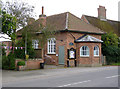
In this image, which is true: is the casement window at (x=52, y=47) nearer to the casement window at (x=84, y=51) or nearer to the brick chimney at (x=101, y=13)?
the casement window at (x=84, y=51)

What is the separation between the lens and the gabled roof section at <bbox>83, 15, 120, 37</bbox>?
37.5 m

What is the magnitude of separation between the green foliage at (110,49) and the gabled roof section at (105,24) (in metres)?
7.83

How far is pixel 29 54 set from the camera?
2072 cm

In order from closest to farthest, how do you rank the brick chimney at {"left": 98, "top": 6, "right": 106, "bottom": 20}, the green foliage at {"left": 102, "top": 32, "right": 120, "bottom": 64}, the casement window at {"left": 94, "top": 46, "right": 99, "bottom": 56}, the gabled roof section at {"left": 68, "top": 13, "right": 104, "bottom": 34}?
the casement window at {"left": 94, "top": 46, "right": 99, "bottom": 56}
the gabled roof section at {"left": 68, "top": 13, "right": 104, "bottom": 34}
the green foliage at {"left": 102, "top": 32, "right": 120, "bottom": 64}
the brick chimney at {"left": 98, "top": 6, "right": 106, "bottom": 20}

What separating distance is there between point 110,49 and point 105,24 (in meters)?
13.2

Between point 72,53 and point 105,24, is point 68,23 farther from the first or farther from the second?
point 105,24

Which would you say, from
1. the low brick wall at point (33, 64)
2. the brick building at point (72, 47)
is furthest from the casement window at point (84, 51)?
the low brick wall at point (33, 64)

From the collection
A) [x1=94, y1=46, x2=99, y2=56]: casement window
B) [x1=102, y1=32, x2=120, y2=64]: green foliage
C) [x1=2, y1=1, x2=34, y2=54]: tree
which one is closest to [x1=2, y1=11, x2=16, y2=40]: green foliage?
[x1=2, y1=1, x2=34, y2=54]: tree

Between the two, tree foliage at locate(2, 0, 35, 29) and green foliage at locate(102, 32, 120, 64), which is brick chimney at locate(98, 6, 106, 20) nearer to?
green foliage at locate(102, 32, 120, 64)

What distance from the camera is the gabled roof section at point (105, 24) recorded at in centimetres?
3747

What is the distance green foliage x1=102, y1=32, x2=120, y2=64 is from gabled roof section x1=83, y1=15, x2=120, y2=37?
7.83 meters

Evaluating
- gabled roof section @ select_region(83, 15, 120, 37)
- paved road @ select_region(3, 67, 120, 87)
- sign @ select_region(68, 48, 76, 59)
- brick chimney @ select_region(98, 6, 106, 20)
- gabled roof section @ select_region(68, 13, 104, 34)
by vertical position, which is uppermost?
brick chimney @ select_region(98, 6, 106, 20)

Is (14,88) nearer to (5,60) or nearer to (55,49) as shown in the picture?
(5,60)

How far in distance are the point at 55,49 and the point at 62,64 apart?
2572 mm
